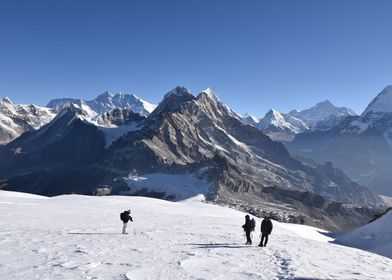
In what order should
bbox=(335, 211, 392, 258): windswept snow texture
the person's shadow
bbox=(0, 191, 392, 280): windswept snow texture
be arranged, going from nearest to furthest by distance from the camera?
bbox=(0, 191, 392, 280): windswept snow texture → the person's shadow → bbox=(335, 211, 392, 258): windswept snow texture

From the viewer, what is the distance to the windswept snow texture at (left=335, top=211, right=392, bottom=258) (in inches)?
1882

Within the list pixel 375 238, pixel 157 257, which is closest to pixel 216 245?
pixel 157 257

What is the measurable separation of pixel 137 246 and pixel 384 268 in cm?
1432

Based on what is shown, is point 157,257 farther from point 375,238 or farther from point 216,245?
point 375,238

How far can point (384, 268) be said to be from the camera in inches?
989

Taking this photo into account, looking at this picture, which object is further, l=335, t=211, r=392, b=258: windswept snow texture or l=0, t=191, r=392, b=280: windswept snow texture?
l=335, t=211, r=392, b=258: windswept snow texture

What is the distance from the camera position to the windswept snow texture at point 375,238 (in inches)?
1882

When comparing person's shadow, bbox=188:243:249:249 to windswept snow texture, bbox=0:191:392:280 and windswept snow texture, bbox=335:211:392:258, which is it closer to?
windswept snow texture, bbox=0:191:392:280

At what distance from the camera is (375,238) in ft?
172

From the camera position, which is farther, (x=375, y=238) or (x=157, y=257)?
(x=375, y=238)

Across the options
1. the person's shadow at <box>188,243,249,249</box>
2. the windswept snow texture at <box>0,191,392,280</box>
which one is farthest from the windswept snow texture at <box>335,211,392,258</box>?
the person's shadow at <box>188,243,249,249</box>

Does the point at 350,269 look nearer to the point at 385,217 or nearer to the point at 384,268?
the point at 384,268

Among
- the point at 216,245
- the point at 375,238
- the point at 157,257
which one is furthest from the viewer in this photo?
the point at 375,238

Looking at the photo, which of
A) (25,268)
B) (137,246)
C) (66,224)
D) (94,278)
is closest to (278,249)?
(137,246)
